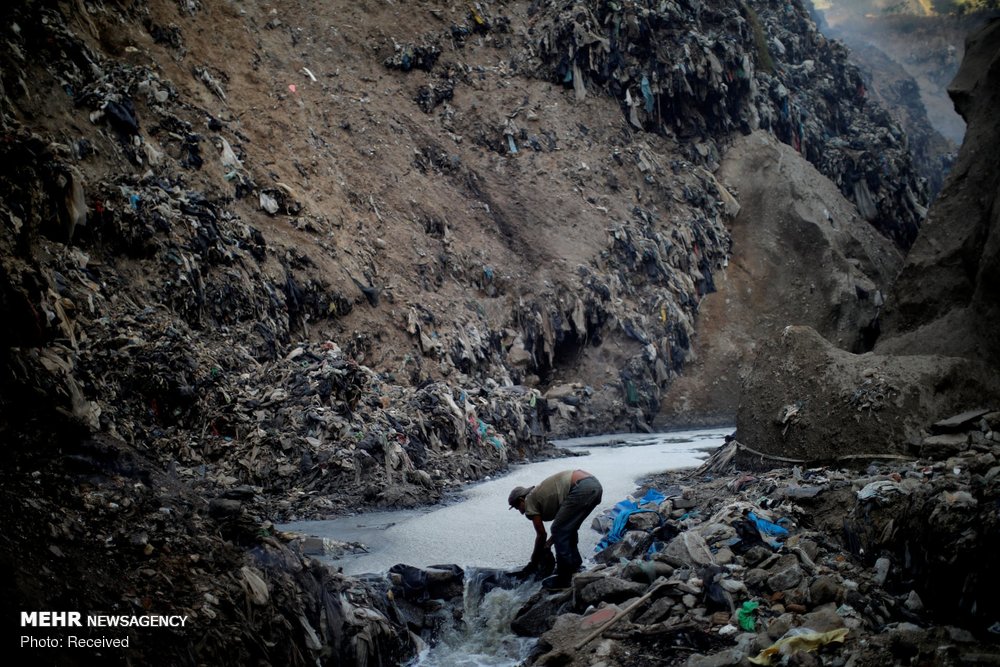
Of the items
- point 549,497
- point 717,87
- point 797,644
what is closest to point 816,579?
point 797,644

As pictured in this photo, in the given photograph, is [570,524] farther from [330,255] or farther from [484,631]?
[330,255]

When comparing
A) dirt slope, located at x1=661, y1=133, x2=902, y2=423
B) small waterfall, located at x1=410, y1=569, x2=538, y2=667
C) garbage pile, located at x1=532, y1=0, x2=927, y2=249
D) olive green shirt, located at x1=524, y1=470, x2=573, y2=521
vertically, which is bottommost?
small waterfall, located at x1=410, y1=569, x2=538, y2=667

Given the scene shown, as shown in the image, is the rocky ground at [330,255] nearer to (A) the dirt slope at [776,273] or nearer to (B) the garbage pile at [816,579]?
(A) the dirt slope at [776,273]

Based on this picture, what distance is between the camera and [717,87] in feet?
79.5

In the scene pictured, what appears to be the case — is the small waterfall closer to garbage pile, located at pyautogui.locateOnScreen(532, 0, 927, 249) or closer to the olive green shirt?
the olive green shirt

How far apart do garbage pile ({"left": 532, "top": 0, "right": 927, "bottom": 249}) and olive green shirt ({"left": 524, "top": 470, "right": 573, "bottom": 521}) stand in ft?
67.9

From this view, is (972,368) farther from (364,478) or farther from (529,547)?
(364,478)

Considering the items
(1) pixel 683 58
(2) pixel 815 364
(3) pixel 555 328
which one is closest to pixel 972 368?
(2) pixel 815 364

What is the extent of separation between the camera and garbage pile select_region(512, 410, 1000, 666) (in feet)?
11.9

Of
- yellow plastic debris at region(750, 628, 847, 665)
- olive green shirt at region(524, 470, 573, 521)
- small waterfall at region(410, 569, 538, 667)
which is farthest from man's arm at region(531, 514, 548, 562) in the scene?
yellow plastic debris at region(750, 628, 847, 665)

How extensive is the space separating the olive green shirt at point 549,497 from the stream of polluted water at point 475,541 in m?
0.62

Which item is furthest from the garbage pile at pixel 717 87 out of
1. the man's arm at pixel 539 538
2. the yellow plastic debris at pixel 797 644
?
the yellow plastic debris at pixel 797 644

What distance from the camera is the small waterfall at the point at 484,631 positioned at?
4742 mm

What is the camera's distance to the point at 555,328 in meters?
19.1
